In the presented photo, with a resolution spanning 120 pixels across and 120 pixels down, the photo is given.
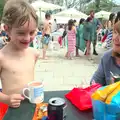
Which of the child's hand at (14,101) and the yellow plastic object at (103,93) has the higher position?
the yellow plastic object at (103,93)

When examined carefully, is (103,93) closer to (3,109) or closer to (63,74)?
(3,109)

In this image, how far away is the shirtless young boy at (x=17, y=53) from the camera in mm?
1301

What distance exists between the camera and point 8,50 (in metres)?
1.48

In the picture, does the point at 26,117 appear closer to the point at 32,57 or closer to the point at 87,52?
the point at 32,57

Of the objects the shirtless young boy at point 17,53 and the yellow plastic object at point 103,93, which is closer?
the yellow plastic object at point 103,93

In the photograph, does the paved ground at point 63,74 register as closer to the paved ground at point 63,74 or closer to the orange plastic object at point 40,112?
the paved ground at point 63,74

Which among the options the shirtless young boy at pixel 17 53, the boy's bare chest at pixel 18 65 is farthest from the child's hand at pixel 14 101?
the boy's bare chest at pixel 18 65

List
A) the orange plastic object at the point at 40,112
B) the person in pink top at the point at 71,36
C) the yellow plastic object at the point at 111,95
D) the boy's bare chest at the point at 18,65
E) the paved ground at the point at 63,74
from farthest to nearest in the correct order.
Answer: the person in pink top at the point at 71,36, the paved ground at the point at 63,74, the boy's bare chest at the point at 18,65, the orange plastic object at the point at 40,112, the yellow plastic object at the point at 111,95

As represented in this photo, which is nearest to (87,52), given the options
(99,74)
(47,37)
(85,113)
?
(47,37)

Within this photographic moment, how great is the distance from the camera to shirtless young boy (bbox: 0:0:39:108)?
130 cm

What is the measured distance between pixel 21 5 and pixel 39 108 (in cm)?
62


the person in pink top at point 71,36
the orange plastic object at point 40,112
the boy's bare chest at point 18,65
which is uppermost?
the boy's bare chest at point 18,65

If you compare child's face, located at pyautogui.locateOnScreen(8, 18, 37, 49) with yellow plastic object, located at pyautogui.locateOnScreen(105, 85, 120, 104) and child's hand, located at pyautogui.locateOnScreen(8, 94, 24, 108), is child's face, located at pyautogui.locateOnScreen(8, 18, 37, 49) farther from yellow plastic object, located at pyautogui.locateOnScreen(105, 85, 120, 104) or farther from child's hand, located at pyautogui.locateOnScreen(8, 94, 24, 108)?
yellow plastic object, located at pyautogui.locateOnScreen(105, 85, 120, 104)

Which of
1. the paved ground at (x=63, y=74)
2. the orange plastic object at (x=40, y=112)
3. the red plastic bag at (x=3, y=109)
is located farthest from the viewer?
the paved ground at (x=63, y=74)
